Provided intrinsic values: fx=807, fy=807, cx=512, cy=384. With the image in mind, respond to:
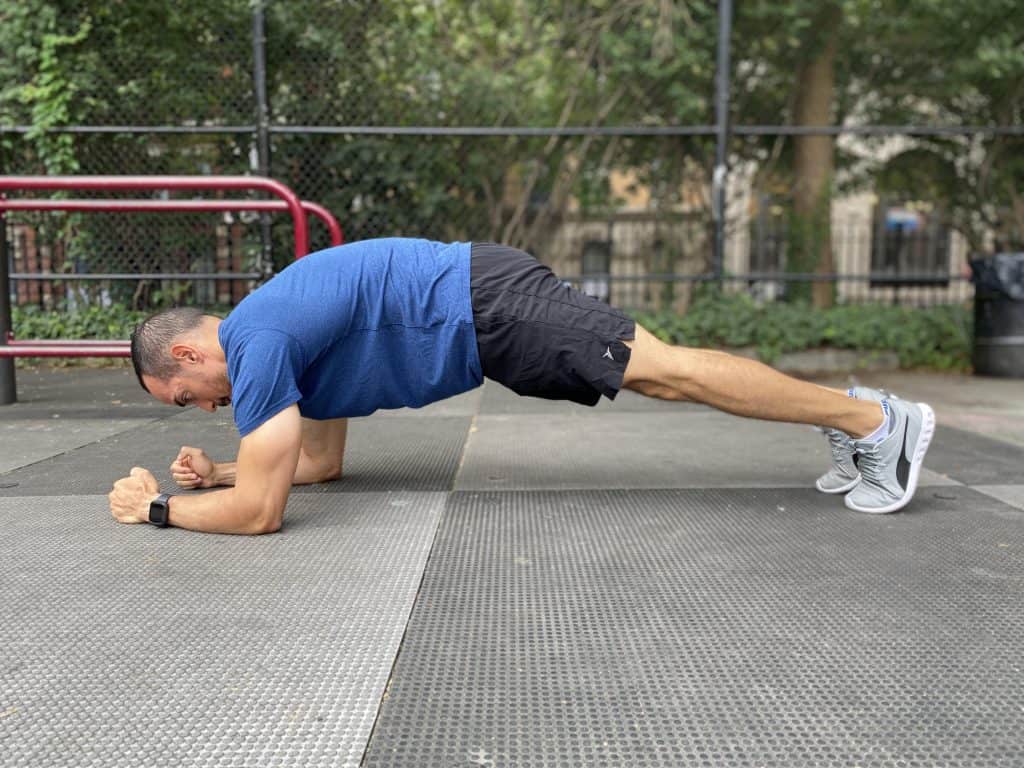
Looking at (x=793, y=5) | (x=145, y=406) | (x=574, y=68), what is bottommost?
(x=145, y=406)

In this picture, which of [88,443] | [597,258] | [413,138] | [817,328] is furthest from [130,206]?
[817,328]

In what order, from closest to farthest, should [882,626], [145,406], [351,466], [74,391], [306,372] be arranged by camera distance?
[882,626] < [306,372] < [351,466] < [145,406] < [74,391]

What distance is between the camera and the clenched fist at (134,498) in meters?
2.23

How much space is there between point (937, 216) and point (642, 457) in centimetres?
707

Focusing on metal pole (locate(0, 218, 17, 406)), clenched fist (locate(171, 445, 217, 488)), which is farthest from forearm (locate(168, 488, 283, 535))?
metal pole (locate(0, 218, 17, 406))

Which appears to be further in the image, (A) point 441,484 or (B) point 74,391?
(B) point 74,391

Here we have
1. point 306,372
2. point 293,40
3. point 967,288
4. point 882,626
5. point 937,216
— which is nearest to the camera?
point 882,626

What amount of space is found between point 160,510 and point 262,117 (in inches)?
179

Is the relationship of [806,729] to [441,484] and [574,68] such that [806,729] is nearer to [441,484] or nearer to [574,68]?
[441,484]

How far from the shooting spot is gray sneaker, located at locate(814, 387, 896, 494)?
250 cm

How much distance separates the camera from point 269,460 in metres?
1.99

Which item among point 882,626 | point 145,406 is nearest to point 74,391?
point 145,406

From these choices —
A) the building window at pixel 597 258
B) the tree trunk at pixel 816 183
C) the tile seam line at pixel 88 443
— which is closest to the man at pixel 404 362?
the tile seam line at pixel 88 443

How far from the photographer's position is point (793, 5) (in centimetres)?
675
